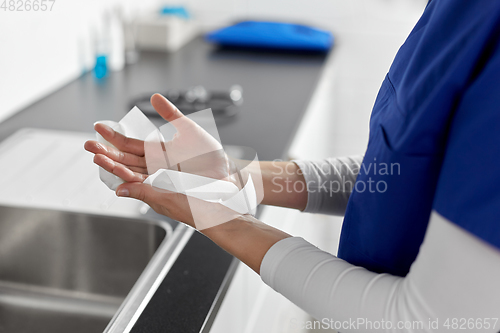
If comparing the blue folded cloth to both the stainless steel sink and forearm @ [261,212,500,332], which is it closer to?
the stainless steel sink

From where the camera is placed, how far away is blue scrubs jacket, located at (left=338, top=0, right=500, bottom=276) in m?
0.47

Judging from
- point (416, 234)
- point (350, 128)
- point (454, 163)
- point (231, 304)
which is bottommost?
point (350, 128)

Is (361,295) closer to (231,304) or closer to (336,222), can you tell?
(231,304)

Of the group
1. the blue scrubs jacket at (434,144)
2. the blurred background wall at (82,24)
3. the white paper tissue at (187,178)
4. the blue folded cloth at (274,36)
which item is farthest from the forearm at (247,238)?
the blue folded cloth at (274,36)

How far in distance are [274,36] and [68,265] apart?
1406 mm

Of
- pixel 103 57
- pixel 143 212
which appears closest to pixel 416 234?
pixel 143 212

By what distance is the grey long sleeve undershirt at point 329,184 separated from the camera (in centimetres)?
88

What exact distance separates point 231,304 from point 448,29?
581mm

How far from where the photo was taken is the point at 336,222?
2387 mm

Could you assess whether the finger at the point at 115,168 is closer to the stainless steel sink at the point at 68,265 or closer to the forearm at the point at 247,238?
the forearm at the point at 247,238

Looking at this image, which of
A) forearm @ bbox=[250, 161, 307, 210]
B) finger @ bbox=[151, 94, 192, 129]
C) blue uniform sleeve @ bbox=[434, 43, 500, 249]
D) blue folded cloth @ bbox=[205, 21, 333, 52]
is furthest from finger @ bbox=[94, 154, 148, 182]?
blue folded cloth @ bbox=[205, 21, 333, 52]

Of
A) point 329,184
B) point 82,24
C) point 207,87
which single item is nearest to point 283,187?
point 329,184

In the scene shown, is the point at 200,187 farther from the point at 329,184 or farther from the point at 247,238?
the point at 329,184

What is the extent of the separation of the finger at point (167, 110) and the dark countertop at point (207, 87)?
0.84 feet
